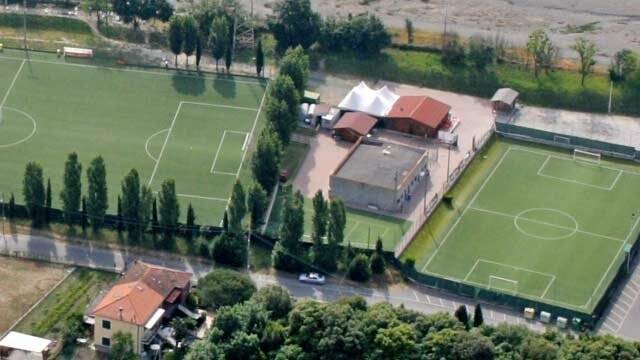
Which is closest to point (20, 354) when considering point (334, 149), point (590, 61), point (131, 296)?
point (131, 296)

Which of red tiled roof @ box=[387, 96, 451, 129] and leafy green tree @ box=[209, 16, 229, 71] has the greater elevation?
leafy green tree @ box=[209, 16, 229, 71]

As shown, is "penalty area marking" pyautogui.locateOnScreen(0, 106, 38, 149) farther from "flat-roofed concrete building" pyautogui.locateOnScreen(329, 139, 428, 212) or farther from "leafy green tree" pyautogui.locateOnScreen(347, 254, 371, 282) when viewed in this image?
"leafy green tree" pyautogui.locateOnScreen(347, 254, 371, 282)

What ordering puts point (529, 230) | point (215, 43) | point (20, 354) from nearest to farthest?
point (20, 354)
point (529, 230)
point (215, 43)

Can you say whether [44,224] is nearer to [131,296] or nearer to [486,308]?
[131,296]

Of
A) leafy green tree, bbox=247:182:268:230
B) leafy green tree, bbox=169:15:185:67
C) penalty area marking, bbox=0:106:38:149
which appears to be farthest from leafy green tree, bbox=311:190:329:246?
leafy green tree, bbox=169:15:185:67

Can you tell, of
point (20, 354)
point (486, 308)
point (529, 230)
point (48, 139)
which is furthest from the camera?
point (48, 139)

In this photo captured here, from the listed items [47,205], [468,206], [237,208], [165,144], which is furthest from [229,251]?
[468,206]

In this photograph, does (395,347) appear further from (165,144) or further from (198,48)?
(198,48)
